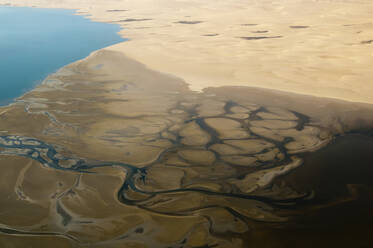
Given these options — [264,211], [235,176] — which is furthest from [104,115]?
[264,211]

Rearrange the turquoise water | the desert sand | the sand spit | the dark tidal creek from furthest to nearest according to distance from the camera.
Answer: the turquoise water
the desert sand
the sand spit
the dark tidal creek

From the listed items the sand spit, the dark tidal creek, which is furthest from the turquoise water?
the dark tidal creek

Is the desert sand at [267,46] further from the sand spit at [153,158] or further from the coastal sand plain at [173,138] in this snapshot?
the sand spit at [153,158]

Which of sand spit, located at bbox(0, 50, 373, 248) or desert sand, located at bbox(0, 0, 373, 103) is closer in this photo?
sand spit, located at bbox(0, 50, 373, 248)

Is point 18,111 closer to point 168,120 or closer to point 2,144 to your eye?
point 2,144

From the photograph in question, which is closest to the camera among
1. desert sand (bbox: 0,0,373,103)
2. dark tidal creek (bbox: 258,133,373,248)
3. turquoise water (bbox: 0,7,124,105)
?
dark tidal creek (bbox: 258,133,373,248)

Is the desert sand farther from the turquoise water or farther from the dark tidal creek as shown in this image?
the dark tidal creek

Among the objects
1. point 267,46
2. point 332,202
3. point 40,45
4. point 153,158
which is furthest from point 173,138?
point 40,45

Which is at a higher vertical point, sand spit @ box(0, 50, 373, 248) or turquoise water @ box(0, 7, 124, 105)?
turquoise water @ box(0, 7, 124, 105)
